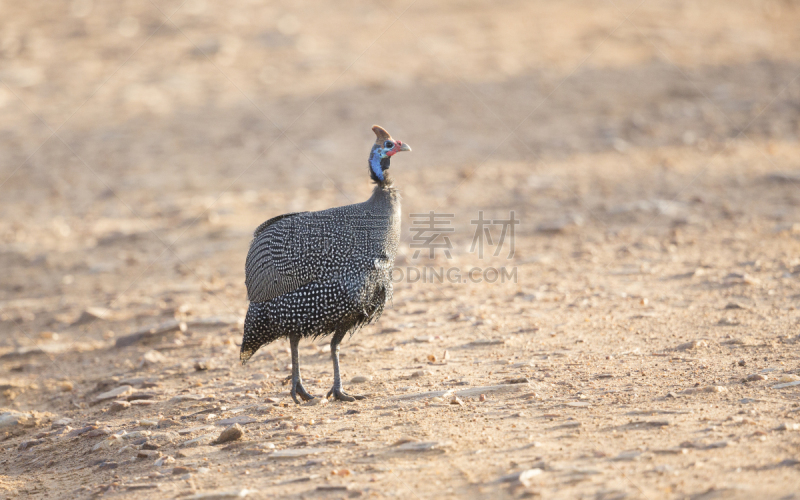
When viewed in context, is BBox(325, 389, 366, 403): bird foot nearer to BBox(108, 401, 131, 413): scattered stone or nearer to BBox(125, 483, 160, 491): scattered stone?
BBox(125, 483, 160, 491): scattered stone

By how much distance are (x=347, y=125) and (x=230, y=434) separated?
8.69 metres

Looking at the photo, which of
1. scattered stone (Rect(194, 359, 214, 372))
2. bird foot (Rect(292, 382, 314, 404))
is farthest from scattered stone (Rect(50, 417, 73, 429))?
bird foot (Rect(292, 382, 314, 404))

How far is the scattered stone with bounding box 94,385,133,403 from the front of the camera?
6148mm

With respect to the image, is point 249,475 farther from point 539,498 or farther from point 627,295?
point 627,295

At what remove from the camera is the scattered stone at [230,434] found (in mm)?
4910

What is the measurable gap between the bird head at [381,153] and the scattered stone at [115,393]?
2.63m

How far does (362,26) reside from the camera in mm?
16531

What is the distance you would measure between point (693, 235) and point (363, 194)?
14.4ft

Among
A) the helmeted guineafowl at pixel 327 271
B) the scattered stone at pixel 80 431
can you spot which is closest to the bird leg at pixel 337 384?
the helmeted guineafowl at pixel 327 271

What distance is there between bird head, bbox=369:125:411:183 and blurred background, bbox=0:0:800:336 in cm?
294

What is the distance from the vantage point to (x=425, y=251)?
29.8 ft

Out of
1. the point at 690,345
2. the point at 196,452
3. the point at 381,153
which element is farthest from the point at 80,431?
the point at 690,345

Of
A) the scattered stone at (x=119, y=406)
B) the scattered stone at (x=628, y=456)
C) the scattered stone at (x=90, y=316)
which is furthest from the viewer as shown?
the scattered stone at (x=90, y=316)

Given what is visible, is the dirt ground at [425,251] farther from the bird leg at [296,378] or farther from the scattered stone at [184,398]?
the bird leg at [296,378]
